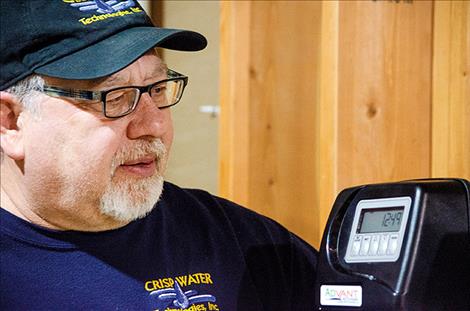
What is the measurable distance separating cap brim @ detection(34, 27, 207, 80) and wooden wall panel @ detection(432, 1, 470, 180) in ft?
1.82

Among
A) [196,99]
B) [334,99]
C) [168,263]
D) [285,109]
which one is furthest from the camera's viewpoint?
[196,99]

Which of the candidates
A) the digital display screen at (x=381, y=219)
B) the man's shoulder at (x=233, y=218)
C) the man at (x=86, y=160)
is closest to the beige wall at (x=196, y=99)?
the man's shoulder at (x=233, y=218)

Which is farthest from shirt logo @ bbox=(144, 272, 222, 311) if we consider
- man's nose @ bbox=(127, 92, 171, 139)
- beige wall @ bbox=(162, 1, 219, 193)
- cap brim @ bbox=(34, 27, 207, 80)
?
beige wall @ bbox=(162, 1, 219, 193)

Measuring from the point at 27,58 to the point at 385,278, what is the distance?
1.98 feet

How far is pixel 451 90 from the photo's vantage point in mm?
1594

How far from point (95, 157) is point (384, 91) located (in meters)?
0.73

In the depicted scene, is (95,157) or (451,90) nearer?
(95,157)

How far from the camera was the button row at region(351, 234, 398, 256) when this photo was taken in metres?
0.99

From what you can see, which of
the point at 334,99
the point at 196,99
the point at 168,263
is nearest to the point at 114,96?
the point at 168,263

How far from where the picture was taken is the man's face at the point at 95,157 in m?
1.22

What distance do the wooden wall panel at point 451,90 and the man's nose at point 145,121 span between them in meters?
0.54

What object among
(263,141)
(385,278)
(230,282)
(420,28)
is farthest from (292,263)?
(263,141)

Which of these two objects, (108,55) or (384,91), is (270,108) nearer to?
(384,91)

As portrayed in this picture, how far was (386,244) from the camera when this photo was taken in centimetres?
100
